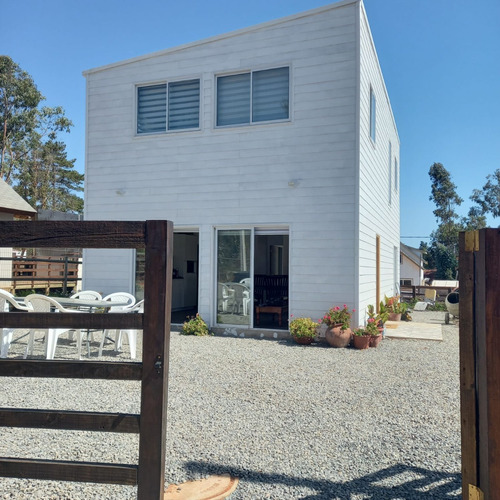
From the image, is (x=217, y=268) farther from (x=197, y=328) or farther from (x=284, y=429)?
(x=284, y=429)

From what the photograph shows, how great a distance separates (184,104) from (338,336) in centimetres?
569

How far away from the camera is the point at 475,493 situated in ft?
7.00

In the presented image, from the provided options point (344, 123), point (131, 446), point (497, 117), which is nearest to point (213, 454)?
point (131, 446)

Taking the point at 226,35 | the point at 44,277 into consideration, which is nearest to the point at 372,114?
the point at 226,35

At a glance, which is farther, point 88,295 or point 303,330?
point 88,295

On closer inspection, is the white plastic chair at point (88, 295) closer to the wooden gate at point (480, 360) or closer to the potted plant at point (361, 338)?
the potted plant at point (361, 338)

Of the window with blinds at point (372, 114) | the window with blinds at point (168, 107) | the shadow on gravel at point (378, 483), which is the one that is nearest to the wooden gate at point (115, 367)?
the shadow on gravel at point (378, 483)

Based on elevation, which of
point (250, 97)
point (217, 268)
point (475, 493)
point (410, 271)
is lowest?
point (475, 493)

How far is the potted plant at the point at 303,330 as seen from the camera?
7.86 m

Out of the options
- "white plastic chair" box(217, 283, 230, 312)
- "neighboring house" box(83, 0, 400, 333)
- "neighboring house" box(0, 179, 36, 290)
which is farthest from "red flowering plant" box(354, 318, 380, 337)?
"neighboring house" box(0, 179, 36, 290)

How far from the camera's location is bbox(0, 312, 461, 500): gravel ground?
9.08 ft

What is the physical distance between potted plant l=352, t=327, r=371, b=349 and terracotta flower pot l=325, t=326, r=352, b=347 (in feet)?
0.36

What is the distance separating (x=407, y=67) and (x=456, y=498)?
26290 millimetres

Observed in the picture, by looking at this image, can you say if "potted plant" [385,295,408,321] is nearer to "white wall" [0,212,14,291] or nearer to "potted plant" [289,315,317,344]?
"potted plant" [289,315,317,344]
